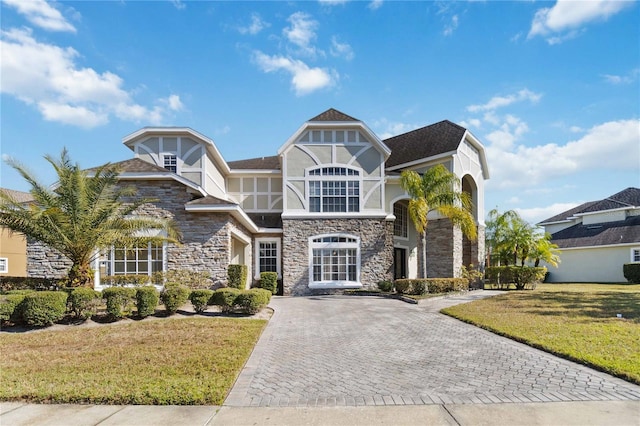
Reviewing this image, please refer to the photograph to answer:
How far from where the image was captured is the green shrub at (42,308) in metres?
9.88

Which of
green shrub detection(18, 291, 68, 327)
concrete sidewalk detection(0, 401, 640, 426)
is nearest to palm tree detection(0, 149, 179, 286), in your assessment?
green shrub detection(18, 291, 68, 327)

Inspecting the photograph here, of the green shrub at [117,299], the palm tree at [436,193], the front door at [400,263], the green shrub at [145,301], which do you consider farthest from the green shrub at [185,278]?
the front door at [400,263]

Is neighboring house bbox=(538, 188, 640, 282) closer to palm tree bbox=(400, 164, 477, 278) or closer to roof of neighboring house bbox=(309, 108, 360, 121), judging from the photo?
Answer: palm tree bbox=(400, 164, 477, 278)

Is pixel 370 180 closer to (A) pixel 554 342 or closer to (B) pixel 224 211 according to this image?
(B) pixel 224 211

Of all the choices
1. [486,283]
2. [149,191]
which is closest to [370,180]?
[149,191]

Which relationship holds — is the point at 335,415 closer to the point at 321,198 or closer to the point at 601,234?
the point at 321,198

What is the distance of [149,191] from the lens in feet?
51.6

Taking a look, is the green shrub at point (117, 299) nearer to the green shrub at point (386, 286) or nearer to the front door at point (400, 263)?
the green shrub at point (386, 286)

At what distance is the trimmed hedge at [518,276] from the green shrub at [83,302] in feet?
65.7

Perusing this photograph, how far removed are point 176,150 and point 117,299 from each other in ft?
34.3

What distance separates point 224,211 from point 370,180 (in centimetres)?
848

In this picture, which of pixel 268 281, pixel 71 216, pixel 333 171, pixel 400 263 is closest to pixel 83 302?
pixel 71 216

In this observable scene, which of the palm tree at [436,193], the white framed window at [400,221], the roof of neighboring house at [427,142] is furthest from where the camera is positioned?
the white framed window at [400,221]

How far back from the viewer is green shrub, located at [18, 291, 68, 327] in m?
9.88
